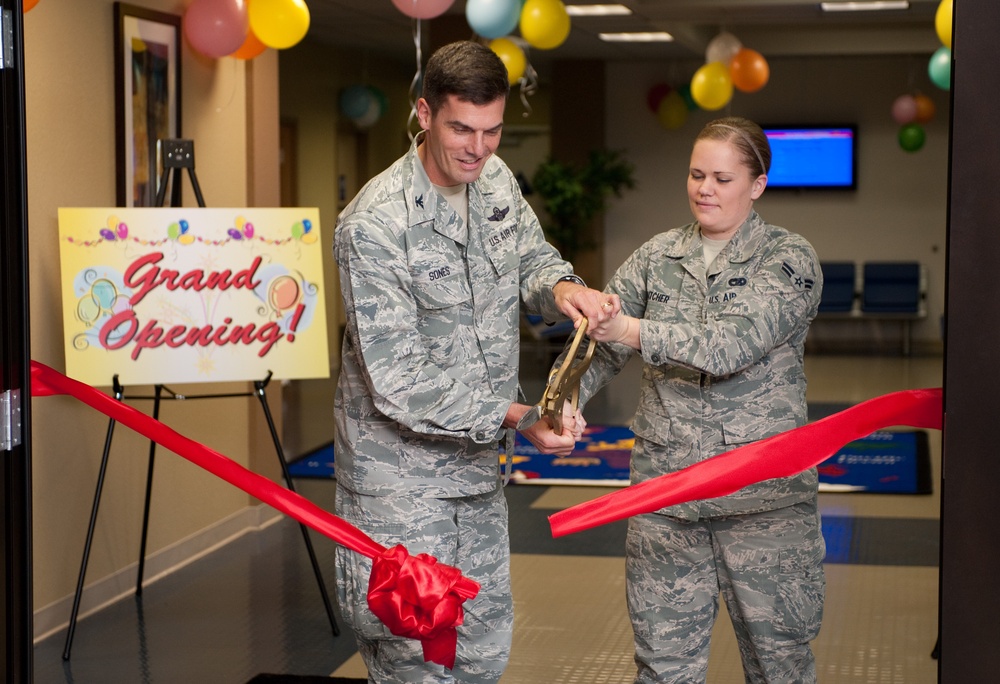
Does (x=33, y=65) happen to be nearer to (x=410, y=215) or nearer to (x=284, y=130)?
(x=410, y=215)

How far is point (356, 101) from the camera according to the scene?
11.7 m

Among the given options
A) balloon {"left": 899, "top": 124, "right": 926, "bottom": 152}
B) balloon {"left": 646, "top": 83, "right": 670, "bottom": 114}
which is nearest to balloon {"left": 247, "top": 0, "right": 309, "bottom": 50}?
balloon {"left": 646, "top": 83, "right": 670, "bottom": 114}

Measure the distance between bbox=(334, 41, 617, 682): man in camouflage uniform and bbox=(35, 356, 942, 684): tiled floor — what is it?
121 cm

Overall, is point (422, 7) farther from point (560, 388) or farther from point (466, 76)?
point (560, 388)

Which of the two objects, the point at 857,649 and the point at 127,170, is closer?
the point at 857,649

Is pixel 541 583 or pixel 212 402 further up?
pixel 212 402

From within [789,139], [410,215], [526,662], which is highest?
[789,139]

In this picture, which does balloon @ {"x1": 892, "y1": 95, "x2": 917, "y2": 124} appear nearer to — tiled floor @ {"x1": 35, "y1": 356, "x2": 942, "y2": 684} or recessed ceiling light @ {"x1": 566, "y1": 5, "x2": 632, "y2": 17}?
recessed ceiling light @ {"x1": 566, "y1": 5, "x2": 632, "y2": 17}

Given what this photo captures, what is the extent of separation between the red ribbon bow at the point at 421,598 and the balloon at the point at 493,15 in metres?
4.91

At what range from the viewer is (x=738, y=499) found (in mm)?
2561

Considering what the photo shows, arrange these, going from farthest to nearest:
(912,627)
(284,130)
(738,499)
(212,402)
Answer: (284,130) < (212,402) < (912,627) < (738,499)

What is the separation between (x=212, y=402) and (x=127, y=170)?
114 centimetres

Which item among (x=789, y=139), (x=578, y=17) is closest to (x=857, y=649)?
(x=578, y=17)

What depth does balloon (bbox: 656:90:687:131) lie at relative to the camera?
12.8 meters
